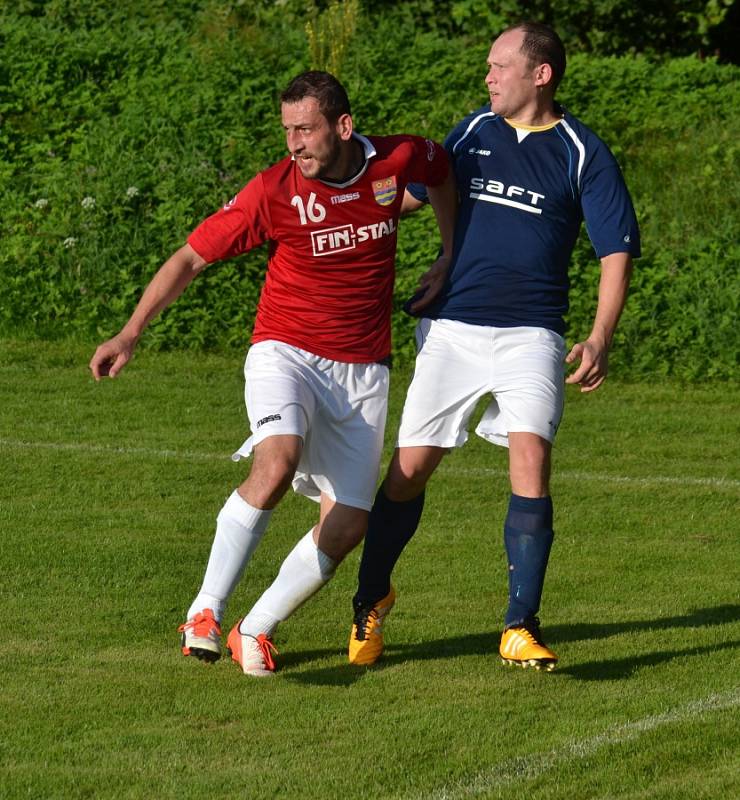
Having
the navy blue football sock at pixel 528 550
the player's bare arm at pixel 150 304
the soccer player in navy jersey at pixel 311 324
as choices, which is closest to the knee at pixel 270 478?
the soccer player in navy jersey at pixel 311 324

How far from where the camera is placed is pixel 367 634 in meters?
6.43

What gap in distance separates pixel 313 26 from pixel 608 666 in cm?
1284

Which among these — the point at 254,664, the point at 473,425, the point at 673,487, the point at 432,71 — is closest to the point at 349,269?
the point at 254,664

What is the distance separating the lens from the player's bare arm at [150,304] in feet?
19.4

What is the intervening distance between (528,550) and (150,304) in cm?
164

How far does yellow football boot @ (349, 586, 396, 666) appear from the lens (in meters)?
6.43

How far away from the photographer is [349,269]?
626 cm

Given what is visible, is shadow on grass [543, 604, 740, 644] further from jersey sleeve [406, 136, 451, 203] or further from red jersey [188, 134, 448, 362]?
jersey sleeve [406, 136, 451, 203]

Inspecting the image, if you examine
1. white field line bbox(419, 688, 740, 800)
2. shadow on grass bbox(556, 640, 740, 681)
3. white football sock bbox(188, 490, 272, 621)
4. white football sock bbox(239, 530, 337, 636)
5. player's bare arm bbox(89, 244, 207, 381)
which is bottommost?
shadow on grass bbox(556, 640, 740, 681)

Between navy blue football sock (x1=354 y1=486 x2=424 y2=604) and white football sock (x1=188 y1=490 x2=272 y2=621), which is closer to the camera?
white football sock (x1=188 y1=490 x2=272 y2=621)

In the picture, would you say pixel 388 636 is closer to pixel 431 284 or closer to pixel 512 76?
pixel 431 284

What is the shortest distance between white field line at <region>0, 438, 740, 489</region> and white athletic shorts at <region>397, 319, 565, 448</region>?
3860 mm

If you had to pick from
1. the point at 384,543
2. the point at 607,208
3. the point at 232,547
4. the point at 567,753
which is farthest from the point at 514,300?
the point at 567,753

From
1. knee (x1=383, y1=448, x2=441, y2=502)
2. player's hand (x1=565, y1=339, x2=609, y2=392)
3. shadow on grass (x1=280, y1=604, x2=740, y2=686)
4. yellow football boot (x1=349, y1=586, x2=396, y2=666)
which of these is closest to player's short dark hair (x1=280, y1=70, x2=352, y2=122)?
player's hand (x1=565, y1=339, x2=609, y2=392)
